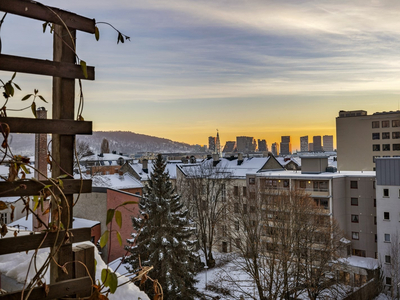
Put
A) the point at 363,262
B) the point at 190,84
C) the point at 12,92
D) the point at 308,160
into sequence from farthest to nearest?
the point at 190,84
the point at 308,160
the point at 363,262
the point at 12,92

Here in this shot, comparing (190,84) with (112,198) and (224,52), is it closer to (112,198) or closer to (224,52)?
A: (224,52)

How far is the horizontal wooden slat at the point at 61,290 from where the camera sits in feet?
4.93

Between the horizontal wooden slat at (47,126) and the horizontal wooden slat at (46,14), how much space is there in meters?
0.49

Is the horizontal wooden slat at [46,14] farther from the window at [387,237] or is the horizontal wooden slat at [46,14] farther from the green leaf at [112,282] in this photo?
the window at [387,237]

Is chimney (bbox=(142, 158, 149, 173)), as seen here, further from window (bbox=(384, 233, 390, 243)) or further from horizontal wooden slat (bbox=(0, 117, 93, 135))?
horizontal wooden slat (bbox=(0, 117, 93, 135))

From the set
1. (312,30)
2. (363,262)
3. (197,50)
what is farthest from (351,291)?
(197,50)

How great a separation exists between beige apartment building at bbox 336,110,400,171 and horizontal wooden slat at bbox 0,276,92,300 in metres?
63.1

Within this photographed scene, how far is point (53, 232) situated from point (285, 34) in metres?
30.3

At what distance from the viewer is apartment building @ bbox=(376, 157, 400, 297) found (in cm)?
2888

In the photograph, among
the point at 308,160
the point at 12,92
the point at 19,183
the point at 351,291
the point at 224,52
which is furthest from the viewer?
the point at 308,160

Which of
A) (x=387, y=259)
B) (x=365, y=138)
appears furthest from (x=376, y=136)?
(x=387, y=259)

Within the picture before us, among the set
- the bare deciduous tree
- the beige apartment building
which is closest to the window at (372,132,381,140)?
the beige apartment building

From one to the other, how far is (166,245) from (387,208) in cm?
2081

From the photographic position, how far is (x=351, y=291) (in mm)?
23203
